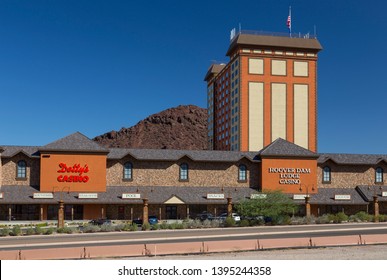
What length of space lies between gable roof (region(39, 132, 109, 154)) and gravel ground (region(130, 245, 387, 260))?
3563 centimetres

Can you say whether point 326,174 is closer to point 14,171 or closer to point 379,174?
point 379,174

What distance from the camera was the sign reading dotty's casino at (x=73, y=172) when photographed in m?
64.8

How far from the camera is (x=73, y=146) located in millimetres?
65875

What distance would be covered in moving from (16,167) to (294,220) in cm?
3355

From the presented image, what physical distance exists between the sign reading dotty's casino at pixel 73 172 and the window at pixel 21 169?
2407 mm

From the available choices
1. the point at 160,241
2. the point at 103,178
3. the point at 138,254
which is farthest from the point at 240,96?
the point at 138,254

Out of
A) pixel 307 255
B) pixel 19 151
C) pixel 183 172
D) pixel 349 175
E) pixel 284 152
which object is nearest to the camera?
pixel 307 255

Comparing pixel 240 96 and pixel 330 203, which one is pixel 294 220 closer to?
pixel 330 203

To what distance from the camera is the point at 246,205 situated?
5931 centimetres

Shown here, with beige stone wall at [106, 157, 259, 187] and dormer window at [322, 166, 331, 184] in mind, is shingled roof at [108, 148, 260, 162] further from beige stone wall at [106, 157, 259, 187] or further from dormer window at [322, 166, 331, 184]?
dormer window at [322, 166, 331, 184]

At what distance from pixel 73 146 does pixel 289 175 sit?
28.0 meters

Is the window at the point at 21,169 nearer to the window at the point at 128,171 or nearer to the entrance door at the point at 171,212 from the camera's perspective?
the window at the point at 128,171

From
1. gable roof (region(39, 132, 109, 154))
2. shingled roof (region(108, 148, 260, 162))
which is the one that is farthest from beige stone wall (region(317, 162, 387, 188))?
gable roof (region(39, 132, 109, 154))

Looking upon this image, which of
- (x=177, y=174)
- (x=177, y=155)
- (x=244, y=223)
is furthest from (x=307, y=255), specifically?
(x=177, y=155)
